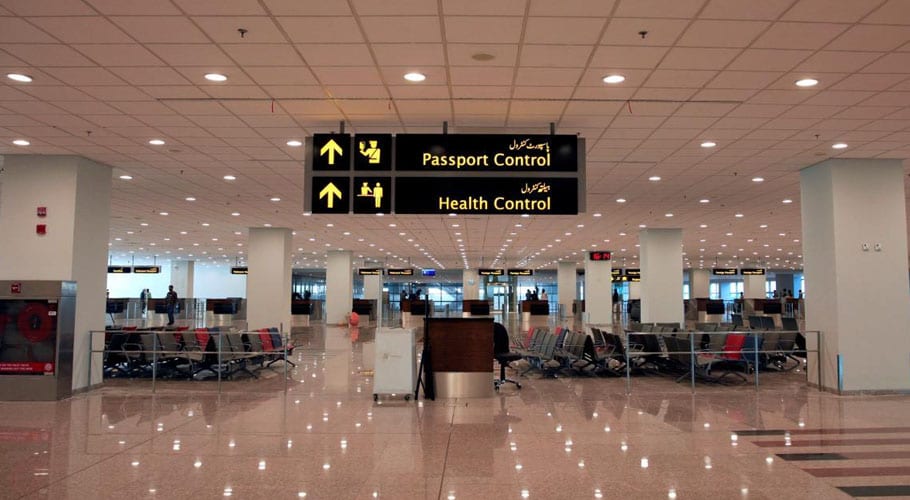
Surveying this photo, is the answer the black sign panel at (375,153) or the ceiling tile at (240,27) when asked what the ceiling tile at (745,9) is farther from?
the black sign panel at (375,153)

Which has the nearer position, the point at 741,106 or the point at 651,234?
the point at 741,106

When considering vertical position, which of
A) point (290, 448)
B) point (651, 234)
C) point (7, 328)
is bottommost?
point (290, 448)

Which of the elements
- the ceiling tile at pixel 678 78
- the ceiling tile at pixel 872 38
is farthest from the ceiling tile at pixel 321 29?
the ceiling tile at pixel 872 38

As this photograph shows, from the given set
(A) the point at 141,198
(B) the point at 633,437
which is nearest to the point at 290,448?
(B) the point at 633,437

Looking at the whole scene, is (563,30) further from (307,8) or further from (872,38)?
(872,38)

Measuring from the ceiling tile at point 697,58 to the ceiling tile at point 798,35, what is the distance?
0.34 metres

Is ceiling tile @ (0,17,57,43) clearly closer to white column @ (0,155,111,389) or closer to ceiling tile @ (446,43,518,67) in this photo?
ceiling tile @ (446,43,518,67)

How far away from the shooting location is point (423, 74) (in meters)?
7.12

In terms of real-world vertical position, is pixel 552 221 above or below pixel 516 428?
above

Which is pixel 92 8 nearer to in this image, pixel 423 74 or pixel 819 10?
pixel 423 74

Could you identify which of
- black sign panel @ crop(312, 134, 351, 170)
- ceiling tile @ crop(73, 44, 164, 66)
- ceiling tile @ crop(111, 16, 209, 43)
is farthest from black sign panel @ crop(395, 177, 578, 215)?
ceiling tile @ crop(73, 44, 164, 66)

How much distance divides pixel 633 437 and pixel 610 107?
4.24 meters

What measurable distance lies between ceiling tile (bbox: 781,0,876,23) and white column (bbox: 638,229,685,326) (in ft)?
58.0

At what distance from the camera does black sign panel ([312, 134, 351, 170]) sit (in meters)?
8.27
